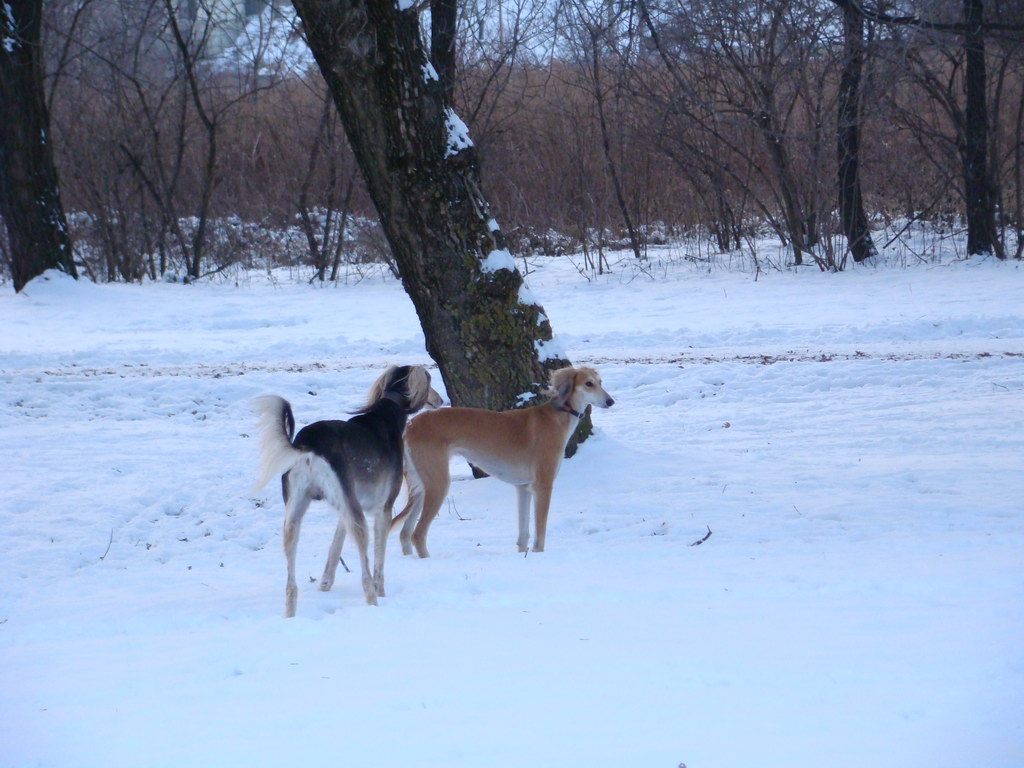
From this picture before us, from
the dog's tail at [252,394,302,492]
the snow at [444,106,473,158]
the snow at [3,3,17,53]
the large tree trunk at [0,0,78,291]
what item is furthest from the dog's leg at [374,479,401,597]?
the snow at [3,3,17,53]

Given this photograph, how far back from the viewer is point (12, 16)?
62.7 feet

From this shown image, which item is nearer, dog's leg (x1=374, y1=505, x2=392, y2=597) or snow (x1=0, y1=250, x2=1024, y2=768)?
snow (x1=0, y1=250, x2=1024, y2=768)

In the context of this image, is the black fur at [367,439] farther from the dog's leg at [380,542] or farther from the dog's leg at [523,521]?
the dog's leg at [523,521]

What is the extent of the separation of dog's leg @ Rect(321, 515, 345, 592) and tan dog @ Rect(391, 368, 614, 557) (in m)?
0.81

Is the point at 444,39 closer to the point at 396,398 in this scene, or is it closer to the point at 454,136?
the point at 454,136

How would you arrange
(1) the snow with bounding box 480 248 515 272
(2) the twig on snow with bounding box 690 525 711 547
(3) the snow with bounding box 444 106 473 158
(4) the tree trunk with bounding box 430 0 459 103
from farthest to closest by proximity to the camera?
1. (4) the tree trunk with bounding box 430 0 459 103
2. (1) the snow with bounding box 480 248 515 272
3. (3) the snow with bounding box 444 106 473 158
4. (2) the twig on snow with bounding box 690 525 711 547

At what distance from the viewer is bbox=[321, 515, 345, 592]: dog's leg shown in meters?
5.79

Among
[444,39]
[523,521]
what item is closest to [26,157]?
[444,39]

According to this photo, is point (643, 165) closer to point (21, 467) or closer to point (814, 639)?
point (21, 467)

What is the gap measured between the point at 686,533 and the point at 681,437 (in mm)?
3082

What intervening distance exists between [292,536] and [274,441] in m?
0.51

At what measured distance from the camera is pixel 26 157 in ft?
62.5

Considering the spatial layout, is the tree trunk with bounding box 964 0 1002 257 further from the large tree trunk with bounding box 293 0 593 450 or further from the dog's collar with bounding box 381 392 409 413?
the dog's collar with bounding box 381 392 409 413

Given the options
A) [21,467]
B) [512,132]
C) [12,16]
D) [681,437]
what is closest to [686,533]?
[681,437]
